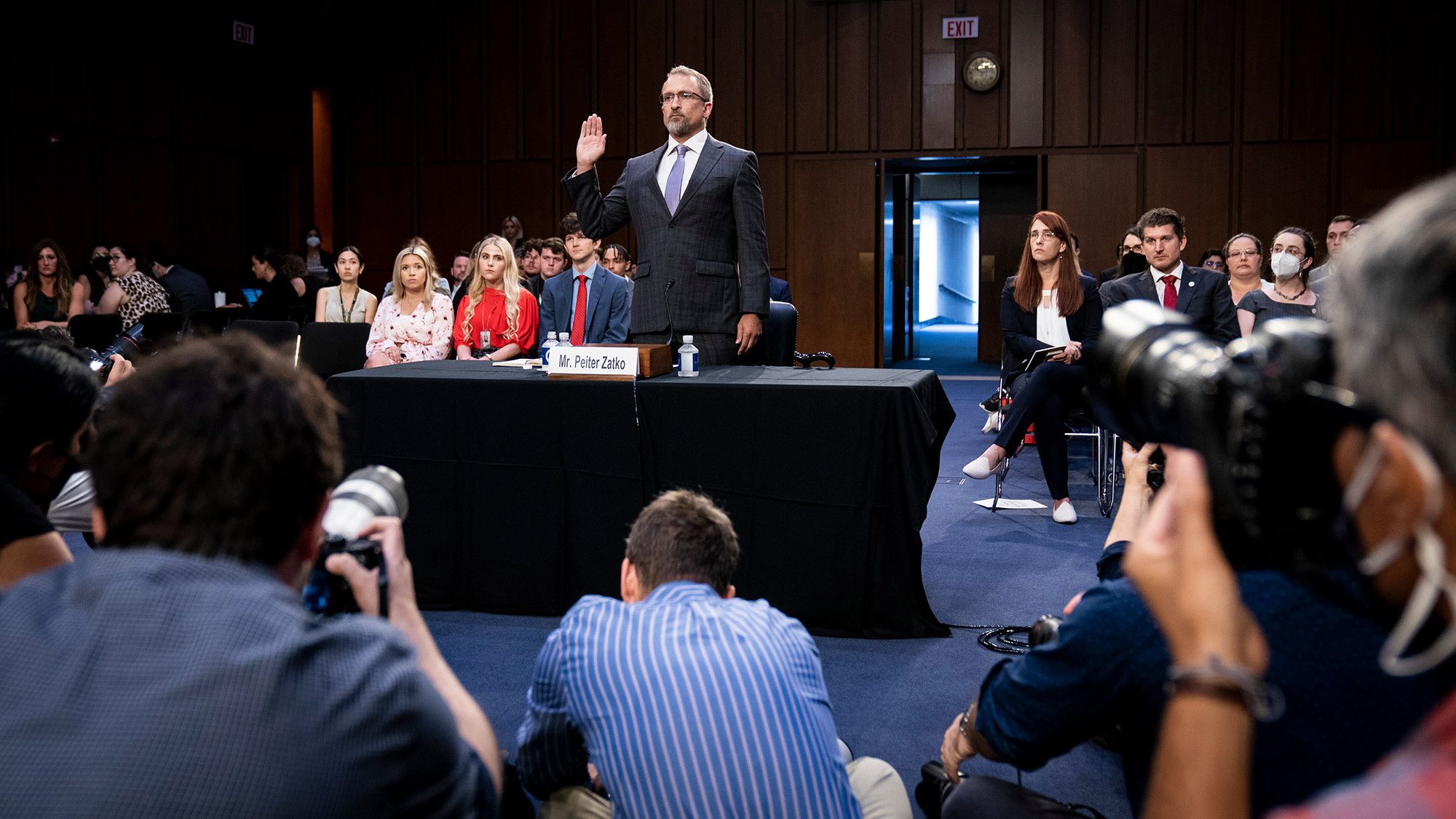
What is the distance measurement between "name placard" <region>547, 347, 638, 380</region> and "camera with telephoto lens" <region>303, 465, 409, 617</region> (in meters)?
2.00

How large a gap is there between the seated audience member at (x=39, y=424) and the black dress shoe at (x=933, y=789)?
4.29 feet

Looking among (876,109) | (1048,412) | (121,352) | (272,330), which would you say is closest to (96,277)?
(272,330)

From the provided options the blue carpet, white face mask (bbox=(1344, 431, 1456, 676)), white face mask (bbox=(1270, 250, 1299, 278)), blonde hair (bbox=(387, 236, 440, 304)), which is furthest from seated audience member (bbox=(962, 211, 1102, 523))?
white face mask (bbox=(1344, 431, 1456, 676))

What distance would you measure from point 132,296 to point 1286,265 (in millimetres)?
7845

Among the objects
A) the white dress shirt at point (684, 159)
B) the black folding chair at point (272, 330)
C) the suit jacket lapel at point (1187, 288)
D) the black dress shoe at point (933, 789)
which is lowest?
the black dress shoe at point (933, 789)

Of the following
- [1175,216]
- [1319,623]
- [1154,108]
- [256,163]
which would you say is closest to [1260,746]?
[1319,623]

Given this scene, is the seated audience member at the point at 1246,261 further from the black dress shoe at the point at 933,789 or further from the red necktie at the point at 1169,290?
the black dress shoe at the point at 933,789

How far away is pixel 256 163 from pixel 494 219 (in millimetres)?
2709

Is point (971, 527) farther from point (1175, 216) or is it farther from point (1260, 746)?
point (1260, 746)

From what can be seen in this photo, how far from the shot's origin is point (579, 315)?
5441 millimetres

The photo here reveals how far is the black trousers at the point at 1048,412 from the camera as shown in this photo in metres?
4.45

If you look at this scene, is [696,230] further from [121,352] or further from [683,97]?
[121,352]

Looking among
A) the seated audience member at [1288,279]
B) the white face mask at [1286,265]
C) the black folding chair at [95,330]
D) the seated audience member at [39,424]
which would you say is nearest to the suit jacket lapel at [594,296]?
the seated audience member at [1288,279]

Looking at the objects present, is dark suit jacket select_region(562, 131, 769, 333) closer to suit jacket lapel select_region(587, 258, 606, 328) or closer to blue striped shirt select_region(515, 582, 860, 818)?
suit jacket lapel select_region(587, 258, 606, 328)
